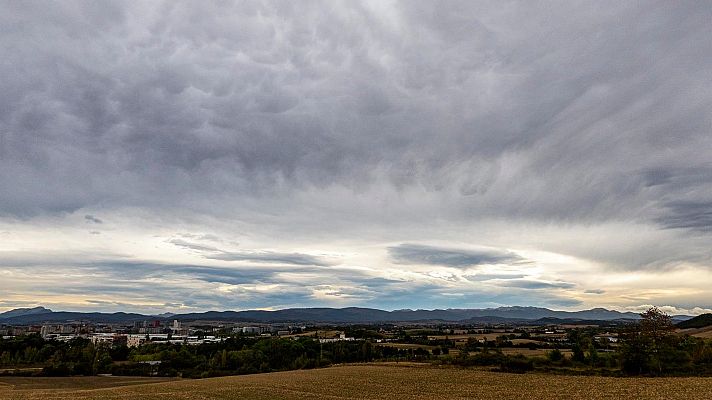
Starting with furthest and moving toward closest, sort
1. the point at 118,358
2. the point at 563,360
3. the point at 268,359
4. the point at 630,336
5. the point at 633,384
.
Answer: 1. the point at 118,358
2. the point at 268,359
3. the point at 563,360
4. the point at 630,336
5. the point at 633,384

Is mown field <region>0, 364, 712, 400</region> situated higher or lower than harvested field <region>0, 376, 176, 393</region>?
higher

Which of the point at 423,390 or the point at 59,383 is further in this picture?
the point at 59,383

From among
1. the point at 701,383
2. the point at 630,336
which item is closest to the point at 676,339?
the point at 630,336

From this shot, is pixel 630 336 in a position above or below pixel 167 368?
above

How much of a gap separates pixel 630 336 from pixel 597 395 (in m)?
39.7

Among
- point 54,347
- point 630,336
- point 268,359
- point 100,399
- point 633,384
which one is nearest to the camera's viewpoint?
point 100,399

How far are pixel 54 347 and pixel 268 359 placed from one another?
245 feet

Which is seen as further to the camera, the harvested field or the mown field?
the harvested field

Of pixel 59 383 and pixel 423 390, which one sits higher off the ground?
pixel 423 390

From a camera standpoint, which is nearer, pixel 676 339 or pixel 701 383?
pixel 701 383

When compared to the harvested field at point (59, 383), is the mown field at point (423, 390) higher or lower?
higher

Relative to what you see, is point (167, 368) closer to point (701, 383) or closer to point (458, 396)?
point (458, 396)

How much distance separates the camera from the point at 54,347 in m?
155

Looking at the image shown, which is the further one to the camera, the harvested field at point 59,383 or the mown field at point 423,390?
the harvested field at point 59,383
